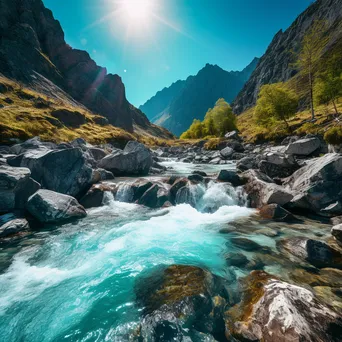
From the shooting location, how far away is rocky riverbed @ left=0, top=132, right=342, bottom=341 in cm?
565

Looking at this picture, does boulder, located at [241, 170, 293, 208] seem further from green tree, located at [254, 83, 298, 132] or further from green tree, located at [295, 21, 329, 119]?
green tree, located at [254, 83, 298, 132]

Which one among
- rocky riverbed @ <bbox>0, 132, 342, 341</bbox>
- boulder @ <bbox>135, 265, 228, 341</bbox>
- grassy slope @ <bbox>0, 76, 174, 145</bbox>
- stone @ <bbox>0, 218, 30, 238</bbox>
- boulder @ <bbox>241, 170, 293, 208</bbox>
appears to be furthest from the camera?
grassy slope @ <bbox>0, 76, 174, 145</bbox>

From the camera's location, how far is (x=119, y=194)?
2045cm

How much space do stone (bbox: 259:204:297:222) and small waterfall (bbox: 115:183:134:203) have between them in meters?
12.7

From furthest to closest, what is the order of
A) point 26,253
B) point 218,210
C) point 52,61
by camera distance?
point 52,61
point 218,210
point 26,253

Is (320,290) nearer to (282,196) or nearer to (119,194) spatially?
(282,196)

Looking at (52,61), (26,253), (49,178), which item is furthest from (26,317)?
(52,61)

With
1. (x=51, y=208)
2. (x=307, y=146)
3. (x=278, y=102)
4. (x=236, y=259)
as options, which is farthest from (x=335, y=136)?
(x=278, y=102)

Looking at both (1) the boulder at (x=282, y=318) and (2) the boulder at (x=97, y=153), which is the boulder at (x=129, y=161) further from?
(1) the boulder at (x=282, y=318)

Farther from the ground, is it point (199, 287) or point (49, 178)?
point (49, 178)

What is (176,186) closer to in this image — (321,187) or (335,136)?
(321,187)

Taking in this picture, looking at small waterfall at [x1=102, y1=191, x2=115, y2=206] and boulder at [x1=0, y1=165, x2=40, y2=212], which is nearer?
boulder at [x1=0, y1=165, x2=40, y2=212]

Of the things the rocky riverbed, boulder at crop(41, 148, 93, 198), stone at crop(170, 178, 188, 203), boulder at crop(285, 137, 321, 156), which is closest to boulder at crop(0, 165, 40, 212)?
the rocky riverbed

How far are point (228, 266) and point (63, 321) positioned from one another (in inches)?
271
